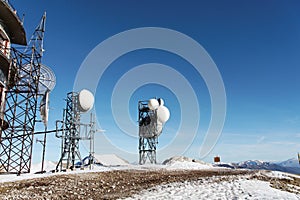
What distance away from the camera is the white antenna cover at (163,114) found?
36400 mm

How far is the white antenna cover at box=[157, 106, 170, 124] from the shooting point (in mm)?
36400

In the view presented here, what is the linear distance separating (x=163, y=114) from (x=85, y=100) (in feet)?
41.7

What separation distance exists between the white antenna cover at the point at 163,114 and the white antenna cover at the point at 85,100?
Result: 10.7 meters

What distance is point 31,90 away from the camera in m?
22.7

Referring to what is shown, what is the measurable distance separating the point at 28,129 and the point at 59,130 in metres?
3.79

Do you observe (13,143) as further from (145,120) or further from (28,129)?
(145,120)

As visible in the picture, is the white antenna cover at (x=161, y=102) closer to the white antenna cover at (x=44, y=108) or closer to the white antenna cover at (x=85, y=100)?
the white antenna cover at (x=85, y=100)

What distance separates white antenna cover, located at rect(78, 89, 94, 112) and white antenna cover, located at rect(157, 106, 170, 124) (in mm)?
10652

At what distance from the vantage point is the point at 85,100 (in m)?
29.0

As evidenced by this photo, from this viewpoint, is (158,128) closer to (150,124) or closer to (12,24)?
(150,124)

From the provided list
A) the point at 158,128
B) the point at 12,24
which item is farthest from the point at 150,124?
the point at 12,24

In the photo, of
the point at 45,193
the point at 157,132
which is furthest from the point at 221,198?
the point at 157,132

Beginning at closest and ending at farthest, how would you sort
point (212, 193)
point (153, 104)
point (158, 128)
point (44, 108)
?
point (212, 193), point (44, 108), point (158, 128), point (153, 104)

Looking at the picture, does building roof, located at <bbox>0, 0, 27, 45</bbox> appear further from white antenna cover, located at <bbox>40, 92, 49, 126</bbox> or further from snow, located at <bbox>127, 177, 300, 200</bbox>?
snow, located at <bbox>127, 177, 300, 200</bbox>
